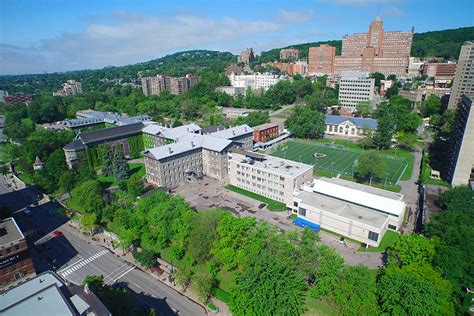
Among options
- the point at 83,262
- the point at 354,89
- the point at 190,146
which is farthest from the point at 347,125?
the point at 83,262

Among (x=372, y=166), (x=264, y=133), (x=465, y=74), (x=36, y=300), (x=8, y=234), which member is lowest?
(x=8, y=234)

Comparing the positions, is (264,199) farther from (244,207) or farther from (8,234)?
(8,234)

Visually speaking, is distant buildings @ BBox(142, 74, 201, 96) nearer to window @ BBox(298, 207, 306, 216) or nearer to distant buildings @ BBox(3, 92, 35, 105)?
distant buildings @ BBox(3, 92, 35, 105)

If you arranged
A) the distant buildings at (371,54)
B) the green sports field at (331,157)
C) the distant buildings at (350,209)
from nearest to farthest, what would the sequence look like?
the distant buildings at (350,209) < the green sports field at (331,157) < the distant buildings at (371,54)

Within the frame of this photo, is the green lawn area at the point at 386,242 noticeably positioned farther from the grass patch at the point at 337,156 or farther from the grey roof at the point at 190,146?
the grey roof at the point at 190,146

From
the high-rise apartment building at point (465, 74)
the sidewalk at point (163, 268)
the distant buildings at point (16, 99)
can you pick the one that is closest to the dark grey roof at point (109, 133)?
the sidewalk at point (163, 268)

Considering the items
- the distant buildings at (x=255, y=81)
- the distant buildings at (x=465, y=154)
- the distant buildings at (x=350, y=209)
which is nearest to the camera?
the distant buildings at (x=350, y=209)

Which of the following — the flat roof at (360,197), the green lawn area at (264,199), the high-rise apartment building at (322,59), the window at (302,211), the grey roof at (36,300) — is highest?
the high-rise apartment building at (322,59)
